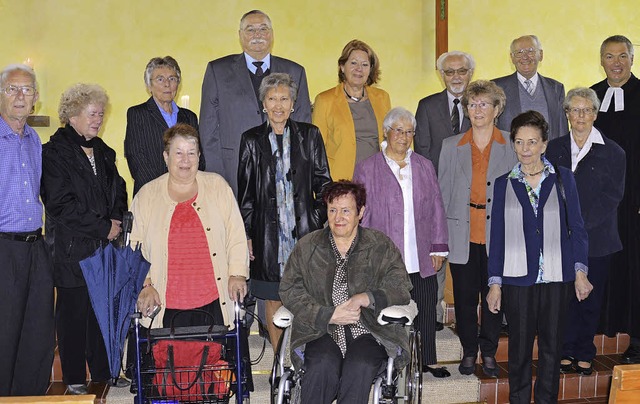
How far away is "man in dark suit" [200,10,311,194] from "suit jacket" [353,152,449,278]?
0.58m

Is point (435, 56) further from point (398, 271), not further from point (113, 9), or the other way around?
point (398, 271)

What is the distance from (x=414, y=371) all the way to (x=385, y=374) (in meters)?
0.27

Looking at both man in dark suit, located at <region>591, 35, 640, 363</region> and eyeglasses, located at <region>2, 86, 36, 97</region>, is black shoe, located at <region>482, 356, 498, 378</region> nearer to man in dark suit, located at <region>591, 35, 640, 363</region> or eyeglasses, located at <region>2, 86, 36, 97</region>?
man in dark suit, located at <region>591, 35, 640, 363</region>

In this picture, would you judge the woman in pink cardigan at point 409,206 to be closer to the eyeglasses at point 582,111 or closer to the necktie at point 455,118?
the necktie at point 455,118

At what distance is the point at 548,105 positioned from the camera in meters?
4.65

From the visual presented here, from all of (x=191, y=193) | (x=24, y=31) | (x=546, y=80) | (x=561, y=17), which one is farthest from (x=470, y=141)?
(x=24, y=31)

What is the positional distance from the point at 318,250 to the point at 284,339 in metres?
0.43

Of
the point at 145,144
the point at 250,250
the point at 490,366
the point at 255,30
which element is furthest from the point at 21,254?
the point at 490,366

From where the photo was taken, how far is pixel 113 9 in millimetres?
A: 6219

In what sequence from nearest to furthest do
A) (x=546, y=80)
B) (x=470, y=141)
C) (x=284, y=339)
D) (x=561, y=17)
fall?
1. (x=284, y=339)
2. (x=470, y=141)
3. (x=546, y=80)
4. (x=561, y=17)

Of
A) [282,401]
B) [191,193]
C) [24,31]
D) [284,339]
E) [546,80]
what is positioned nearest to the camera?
[282,401]

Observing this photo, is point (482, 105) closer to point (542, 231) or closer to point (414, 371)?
point (542, 231)

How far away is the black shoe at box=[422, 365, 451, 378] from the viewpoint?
4.17 metres

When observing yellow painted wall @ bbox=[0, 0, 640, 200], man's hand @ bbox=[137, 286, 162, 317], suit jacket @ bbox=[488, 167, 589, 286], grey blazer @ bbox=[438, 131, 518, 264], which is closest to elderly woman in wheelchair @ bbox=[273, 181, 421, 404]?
man's hand @ bbox=[137, 286, 162, 317]
